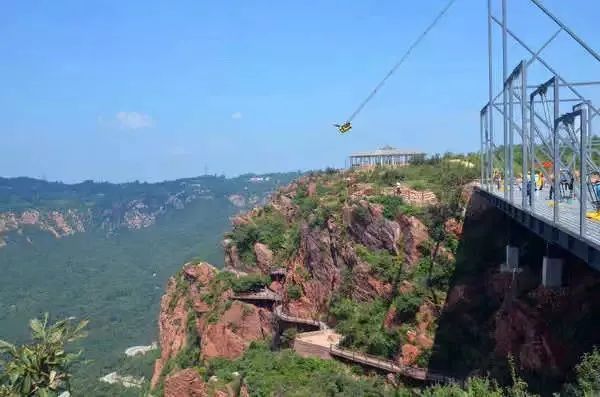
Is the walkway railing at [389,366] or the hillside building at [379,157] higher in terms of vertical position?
the hillside building at [379,157]

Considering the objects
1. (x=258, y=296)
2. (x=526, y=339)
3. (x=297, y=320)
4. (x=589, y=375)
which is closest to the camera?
(x=589, y=375)

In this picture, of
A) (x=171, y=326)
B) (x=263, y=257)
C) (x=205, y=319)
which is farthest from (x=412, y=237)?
(x=171, y=326)

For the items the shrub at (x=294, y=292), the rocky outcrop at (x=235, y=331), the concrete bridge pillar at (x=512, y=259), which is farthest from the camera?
the shrub at (x=294, y=292)

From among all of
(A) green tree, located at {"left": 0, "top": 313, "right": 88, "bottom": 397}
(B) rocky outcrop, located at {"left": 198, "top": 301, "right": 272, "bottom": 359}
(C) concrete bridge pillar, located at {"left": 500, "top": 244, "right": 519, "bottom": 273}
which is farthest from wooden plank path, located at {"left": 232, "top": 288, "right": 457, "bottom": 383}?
(A) green tree, located at {"left": 0, "top": 313, "right": 88, "bottom": 397}

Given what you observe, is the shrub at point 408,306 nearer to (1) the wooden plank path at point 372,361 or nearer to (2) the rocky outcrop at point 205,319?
(1) the wooden plank path at point 372,361

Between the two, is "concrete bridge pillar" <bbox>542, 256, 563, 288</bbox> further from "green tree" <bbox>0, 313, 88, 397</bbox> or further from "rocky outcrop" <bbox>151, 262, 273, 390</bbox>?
"rocky outcrop" <bbox>151, 262, 273, 390</bbox>

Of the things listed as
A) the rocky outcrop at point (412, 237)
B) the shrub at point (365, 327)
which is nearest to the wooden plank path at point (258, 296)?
the shrub at point (365, 327)

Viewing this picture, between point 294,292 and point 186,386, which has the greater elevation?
point 294,292

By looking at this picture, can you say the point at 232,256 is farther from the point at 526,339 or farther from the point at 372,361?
the point at 526,339
